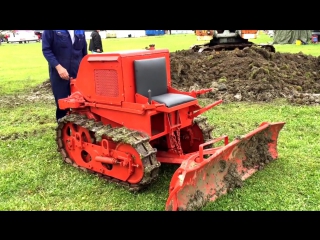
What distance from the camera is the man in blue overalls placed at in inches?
230

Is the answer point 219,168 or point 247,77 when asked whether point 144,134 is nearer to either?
point 219,168

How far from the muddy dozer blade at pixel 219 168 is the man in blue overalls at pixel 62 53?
2.87 m

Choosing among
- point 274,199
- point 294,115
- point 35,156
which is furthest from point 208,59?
point 274,199

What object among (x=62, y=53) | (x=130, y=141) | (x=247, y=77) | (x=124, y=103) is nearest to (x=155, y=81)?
(x=124, y=103)

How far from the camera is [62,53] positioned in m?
6.02

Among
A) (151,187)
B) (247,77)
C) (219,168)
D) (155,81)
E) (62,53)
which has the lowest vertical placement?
(151,187)

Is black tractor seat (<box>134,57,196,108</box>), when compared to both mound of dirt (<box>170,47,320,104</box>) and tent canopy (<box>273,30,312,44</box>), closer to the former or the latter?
mound of dirt (<box>170,47,320,104</box>)

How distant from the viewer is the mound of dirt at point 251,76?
9.13 m

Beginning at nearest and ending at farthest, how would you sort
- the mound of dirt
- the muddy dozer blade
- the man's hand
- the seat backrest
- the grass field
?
1. the muddy dozer blade
2. the grass field
3. the seat backrest
4. the man's hand
5. the mound of dirt

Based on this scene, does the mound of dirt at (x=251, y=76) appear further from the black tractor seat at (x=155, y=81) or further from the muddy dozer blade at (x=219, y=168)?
the black tractor seat at (x=155, y=81)

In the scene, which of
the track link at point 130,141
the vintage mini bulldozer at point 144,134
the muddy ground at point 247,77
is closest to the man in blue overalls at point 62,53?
the vintage mini bulldozer at point 144,134

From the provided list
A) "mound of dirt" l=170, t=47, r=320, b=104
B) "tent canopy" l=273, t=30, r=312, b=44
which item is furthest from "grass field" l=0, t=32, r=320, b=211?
"tent canopy" l=273, t=30, r=312, b=44

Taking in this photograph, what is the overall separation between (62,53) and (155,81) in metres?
1.99

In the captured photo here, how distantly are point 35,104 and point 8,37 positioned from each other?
4454 cm
